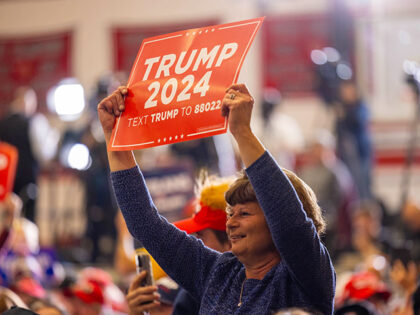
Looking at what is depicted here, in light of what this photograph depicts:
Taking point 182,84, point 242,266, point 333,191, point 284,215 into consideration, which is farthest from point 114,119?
point 333,191

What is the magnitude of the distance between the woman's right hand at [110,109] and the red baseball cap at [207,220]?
0.50m

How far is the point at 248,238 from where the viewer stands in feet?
7.25

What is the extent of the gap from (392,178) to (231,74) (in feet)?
32.5

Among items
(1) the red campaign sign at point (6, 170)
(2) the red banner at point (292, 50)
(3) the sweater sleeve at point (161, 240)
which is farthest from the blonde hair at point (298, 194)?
(2) the red banner at point (292, 50)

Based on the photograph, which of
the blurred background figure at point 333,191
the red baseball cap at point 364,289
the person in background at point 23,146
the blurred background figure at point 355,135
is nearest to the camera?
the red baseball cap at point 364,289

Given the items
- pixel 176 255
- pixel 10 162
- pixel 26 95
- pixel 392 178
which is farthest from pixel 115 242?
pixel 176 255

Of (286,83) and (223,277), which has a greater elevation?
(286,83)

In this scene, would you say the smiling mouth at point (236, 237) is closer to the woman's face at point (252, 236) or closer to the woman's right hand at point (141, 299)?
the woman's face at point (252, 236)

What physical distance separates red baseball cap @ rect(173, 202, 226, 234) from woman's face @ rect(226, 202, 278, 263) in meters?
0.60

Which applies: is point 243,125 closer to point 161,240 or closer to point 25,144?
point 161,240

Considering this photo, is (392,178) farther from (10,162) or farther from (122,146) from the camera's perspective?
(122,146)

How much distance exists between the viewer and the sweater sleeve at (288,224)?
2.07 metres

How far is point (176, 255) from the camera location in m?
2.46

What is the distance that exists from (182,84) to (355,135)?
6.49 meters
